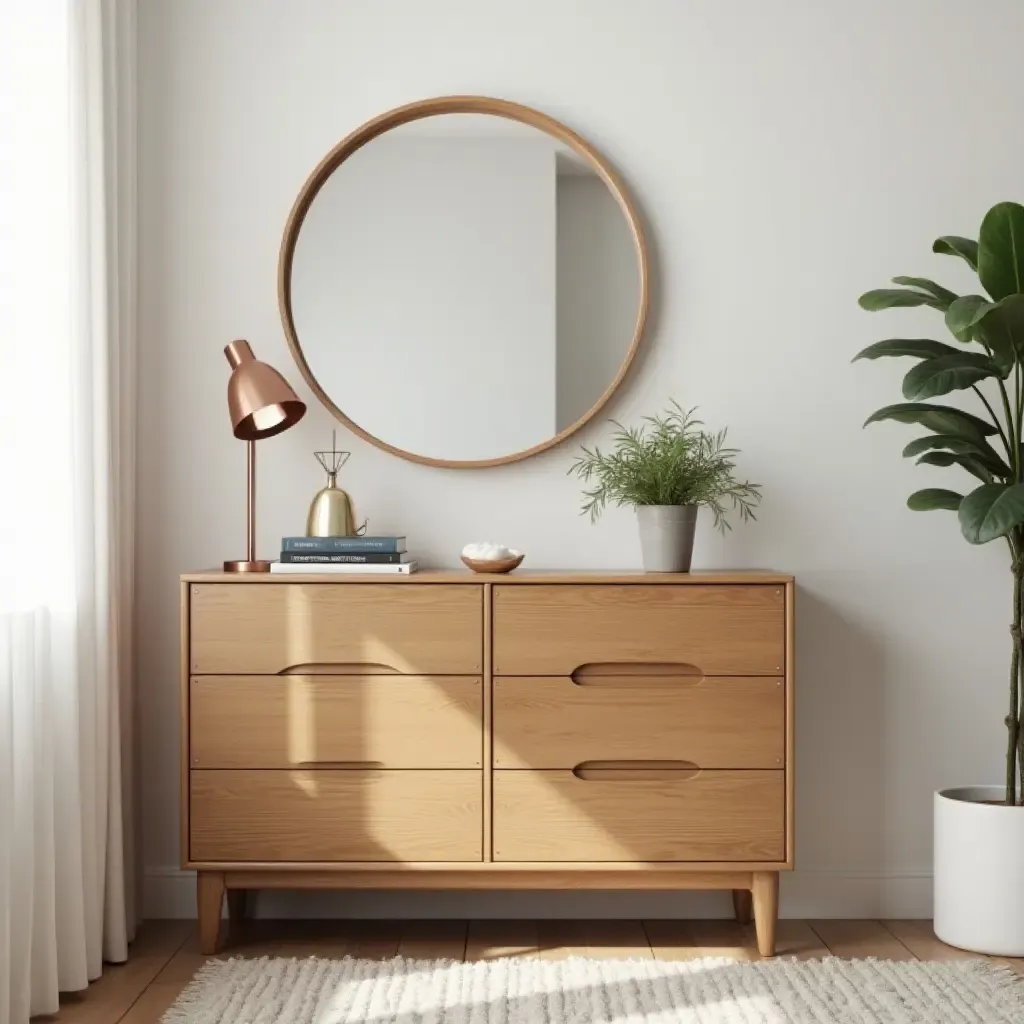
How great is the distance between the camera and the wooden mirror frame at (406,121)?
9.63ft

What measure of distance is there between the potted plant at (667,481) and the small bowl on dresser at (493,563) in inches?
11.8

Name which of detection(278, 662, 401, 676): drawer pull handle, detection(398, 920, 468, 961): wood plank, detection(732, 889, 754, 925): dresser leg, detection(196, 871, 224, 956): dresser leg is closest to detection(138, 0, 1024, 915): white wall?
detection(732, 889, 754, 925): dresser leg

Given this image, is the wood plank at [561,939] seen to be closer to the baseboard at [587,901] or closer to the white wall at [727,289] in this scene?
the baseboard at [587,901]

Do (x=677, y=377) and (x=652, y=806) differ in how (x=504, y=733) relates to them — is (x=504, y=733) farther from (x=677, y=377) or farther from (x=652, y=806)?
(x=677, y=377)

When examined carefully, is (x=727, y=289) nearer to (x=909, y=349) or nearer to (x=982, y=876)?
(x=909, y=349)

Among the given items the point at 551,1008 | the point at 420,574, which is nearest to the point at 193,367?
the point at 420,574

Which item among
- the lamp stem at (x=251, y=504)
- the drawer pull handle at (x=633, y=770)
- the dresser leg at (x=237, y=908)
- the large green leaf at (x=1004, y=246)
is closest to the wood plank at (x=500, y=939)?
the drawer pull handle at (x=633, y=770)

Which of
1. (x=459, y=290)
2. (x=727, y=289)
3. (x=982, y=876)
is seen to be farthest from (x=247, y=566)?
(x=982, y=876)

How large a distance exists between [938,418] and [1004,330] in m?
0.23

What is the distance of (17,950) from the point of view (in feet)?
7.28

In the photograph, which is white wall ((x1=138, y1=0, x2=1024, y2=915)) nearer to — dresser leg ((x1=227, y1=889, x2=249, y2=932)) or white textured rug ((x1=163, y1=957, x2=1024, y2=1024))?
dresser leg ((x1=227, y1=889, x2=249, y2=932))

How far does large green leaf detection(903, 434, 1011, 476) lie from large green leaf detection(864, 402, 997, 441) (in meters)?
0.01

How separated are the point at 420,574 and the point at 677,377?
2.67 feet

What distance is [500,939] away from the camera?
277 centimetres
